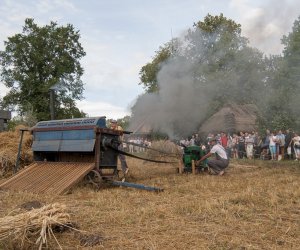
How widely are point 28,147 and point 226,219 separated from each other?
8.56m

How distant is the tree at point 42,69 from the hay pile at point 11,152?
24549mm

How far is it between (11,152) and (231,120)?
21353 millimetres

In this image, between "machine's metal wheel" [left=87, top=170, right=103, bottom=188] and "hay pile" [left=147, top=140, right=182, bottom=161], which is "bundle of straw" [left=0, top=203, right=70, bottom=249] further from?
"hay pile" [left=147, top=140, right=182, bottom=161]

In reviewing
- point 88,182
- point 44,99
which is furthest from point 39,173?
point 44,99

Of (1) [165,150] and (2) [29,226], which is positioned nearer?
(2) [29,226]

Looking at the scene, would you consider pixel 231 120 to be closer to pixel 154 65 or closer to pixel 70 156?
pixel 154 65

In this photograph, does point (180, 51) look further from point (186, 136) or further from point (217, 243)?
point (217, 243)

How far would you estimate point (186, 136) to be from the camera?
2512 centimetres

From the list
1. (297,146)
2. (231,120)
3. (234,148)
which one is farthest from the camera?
(231,120)

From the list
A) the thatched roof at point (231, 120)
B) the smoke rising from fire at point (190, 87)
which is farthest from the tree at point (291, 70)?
the thatched roof at point (231, 120)

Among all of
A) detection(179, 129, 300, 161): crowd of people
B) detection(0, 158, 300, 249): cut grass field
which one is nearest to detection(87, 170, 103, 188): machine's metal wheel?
detection(0, 158, 300, 249): cut grass field

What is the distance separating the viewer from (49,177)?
9.44m

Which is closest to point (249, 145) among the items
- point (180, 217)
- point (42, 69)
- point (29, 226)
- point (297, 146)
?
point (297, 146)

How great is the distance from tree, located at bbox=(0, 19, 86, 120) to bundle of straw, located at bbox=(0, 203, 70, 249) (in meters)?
33.3
